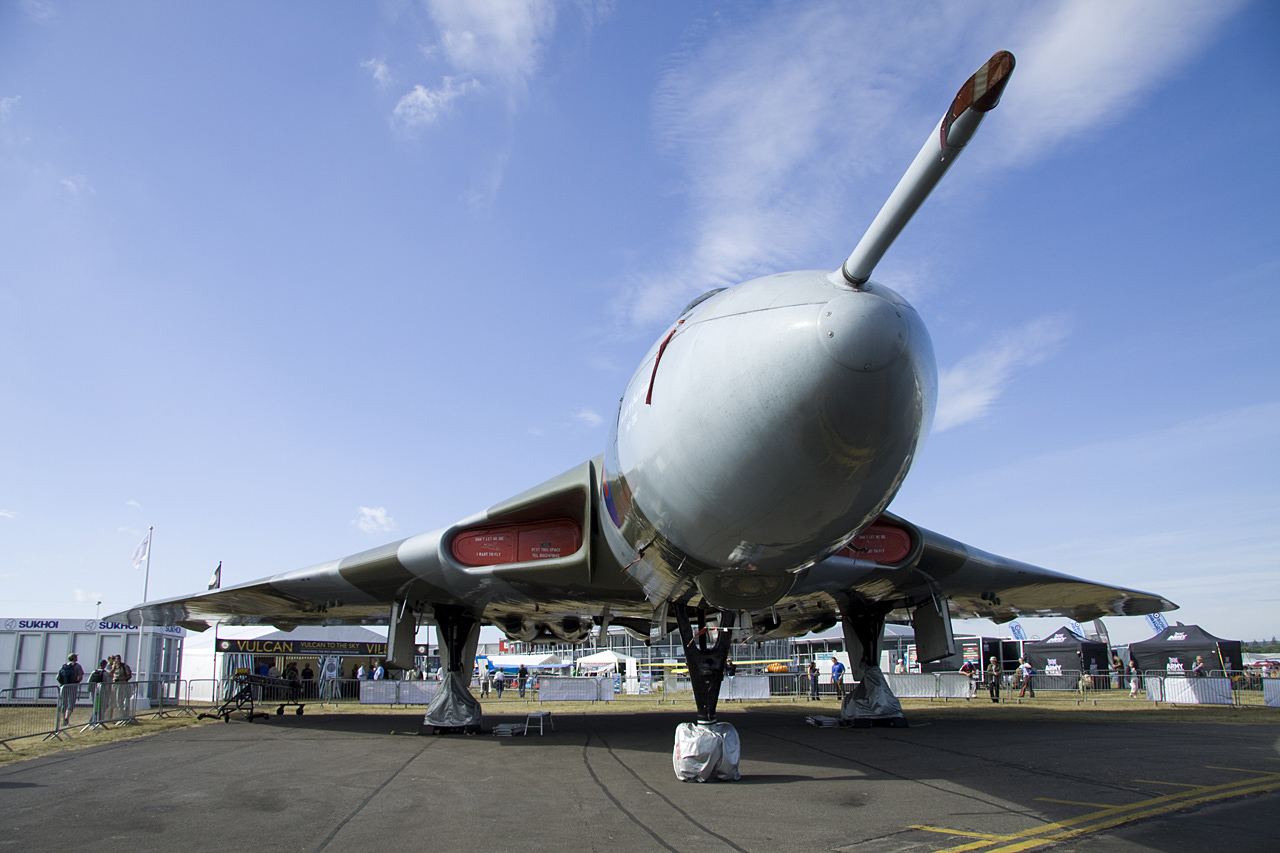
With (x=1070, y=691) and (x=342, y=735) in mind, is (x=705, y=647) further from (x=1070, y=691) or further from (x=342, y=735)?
(x=1070, y=691)

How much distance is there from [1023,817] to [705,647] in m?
2.91

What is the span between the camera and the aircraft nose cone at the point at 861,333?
388 centimetres

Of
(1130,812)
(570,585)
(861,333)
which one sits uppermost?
(861,333)

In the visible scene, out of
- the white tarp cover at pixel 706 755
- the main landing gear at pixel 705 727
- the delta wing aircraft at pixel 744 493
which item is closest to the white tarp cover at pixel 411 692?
the delta wing aircraft at pixel 744 493

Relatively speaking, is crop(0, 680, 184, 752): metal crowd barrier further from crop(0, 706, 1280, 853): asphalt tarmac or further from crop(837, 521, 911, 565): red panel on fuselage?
crop(837, 521, 911, 565): red panel on fuselage

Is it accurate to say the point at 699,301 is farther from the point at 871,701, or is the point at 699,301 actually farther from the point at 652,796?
the point at 871,701

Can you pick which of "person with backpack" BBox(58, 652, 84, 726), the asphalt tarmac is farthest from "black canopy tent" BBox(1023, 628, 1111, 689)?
"person with backpack" BBox(58, 652, 84, 726)

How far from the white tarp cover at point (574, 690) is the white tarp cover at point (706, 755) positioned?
18675mm

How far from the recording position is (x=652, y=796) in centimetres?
615

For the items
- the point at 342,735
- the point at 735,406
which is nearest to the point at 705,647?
the point at 735,406

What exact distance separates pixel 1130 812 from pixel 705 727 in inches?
122

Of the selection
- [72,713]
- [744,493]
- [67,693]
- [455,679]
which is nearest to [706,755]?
A: [744,493]

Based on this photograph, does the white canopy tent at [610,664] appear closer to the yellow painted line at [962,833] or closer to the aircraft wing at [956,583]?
the aircraft wing at [956,583]

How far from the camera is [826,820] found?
5203 millimetres
